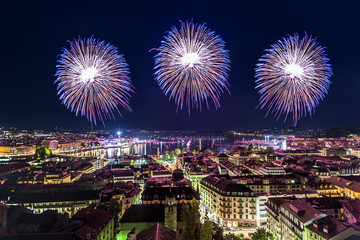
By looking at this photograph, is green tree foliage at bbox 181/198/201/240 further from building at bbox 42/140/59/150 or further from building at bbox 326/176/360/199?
building at bbox 42/140/59/150

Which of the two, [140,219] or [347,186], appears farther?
[347,186]

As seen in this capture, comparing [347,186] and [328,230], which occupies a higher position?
[328,230]

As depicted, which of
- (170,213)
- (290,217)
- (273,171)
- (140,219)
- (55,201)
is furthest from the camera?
(273,171)

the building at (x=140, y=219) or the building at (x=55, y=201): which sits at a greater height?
the building at (x=140, y=219)

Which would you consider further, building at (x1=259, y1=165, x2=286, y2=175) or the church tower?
building at (x1=259, y1=165, x2=286, y2=175)

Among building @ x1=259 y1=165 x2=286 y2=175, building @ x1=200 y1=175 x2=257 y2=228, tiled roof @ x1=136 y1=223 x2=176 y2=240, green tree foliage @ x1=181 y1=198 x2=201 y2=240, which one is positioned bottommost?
building @ x1=200 y1=175 x2=257 y2=228

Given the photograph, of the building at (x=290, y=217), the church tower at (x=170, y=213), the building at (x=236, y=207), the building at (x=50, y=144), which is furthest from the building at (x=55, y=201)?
the building at (x=50, y=144)

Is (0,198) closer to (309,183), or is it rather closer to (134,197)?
(134,197)

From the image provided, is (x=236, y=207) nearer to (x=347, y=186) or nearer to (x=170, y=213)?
(x=170, y=213)

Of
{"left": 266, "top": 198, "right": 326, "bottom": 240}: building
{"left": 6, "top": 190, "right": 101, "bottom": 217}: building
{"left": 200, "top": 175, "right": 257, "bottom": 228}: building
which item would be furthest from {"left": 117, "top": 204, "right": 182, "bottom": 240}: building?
{"left": 266, "top": 198, "right": 326, "bottom": 240}: building

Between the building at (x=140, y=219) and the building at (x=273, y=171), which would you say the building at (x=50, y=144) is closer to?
the building at (x=273, y=171)

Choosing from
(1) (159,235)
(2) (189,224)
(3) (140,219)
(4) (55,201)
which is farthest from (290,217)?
(4) (55,201)
